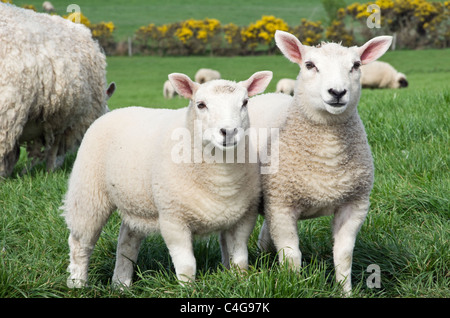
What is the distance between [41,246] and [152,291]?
133 centimetres

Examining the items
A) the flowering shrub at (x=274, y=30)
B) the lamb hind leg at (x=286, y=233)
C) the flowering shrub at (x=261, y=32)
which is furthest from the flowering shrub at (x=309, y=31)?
the lamb hind leg at (x=286, y=233)

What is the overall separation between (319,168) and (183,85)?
2.97ft

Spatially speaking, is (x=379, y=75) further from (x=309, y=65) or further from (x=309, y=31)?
(x=309, y=65)

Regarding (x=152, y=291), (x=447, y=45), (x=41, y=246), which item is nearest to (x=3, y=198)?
(x=41, y=246)

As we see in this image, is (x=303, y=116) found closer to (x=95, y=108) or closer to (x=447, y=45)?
(x=95, y=108)

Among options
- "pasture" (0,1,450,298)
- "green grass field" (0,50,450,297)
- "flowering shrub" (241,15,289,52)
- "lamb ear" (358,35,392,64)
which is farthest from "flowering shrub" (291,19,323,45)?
"lamb ear" (358,35,392,64)

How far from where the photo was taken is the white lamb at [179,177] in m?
3.28

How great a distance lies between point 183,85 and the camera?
341 centimetres

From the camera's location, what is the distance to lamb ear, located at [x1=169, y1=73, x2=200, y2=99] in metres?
3.37

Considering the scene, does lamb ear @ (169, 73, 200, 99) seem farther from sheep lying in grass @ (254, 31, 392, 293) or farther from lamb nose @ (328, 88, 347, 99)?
lamb nose @ (328, 88, 347, 99)

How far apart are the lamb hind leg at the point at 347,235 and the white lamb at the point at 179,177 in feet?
1.74

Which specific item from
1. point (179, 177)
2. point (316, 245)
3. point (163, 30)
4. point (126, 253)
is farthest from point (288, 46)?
point (163, 30)

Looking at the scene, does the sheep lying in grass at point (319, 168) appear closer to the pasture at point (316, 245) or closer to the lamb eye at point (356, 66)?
the lamb eye at point (356, 66)

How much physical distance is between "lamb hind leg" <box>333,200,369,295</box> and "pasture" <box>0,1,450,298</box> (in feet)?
0.26
